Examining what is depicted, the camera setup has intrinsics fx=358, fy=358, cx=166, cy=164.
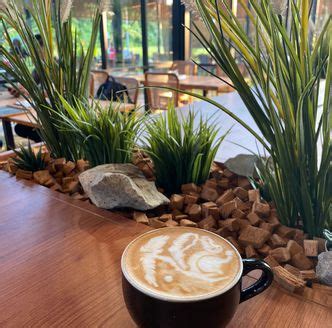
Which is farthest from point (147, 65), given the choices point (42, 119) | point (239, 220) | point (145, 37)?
point (239, 220)

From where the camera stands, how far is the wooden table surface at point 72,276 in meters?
0.47

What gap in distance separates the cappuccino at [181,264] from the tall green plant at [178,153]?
1.30ft

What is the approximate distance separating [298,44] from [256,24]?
0.08 metres

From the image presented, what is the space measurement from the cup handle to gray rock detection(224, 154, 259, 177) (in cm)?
46

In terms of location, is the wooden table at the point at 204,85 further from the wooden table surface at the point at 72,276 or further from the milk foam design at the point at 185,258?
the milk foam design at the point at 185,258

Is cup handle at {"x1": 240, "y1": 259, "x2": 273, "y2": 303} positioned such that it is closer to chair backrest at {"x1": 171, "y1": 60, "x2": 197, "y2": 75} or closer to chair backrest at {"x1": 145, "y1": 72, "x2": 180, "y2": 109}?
chair backrest at {"x1": 145, "y1": 72, "x2": 180, "y2": 109}

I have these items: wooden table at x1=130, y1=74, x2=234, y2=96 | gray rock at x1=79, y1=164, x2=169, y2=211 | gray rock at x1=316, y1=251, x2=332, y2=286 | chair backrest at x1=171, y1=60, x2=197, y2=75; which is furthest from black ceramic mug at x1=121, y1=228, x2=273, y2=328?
chair backrest at x1=171, y1=60, x2=197, y2=75

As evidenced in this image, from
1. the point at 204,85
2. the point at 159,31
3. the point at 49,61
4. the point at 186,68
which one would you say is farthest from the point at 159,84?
the point at 159,31

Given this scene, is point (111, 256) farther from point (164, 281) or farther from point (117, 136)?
point (117, 136)

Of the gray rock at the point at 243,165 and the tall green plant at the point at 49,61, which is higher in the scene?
the tall green plant at the point at 49,61

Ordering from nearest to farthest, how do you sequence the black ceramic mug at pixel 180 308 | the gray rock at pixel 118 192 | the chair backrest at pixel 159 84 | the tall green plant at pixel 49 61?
the black ceramic mug at pixel 180 308, the gray rock at pixel 118 192, the tall green plant at pixel 49 61, the chair backrest at pixel 159 84

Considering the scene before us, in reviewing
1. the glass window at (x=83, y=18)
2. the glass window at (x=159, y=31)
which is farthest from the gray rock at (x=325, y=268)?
the glass window at (x=159, y=31)

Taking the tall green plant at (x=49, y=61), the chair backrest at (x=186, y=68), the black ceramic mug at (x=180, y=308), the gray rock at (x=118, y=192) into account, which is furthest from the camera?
the chair backrest at (x=186, y=68)

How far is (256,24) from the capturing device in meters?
0.60
